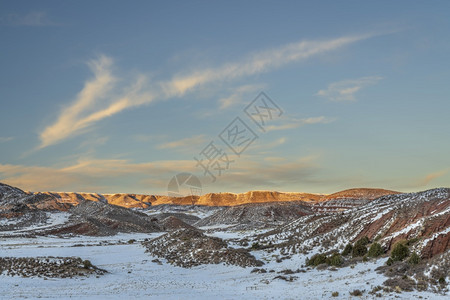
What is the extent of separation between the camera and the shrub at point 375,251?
1319 inches

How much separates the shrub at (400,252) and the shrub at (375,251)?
260cm

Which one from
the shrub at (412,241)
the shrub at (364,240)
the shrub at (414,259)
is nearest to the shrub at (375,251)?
the shrub at (412,241)

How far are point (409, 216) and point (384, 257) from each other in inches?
352

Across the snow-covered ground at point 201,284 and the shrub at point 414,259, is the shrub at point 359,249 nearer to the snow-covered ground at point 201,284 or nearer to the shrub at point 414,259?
the snow-covered ground at point 201,284

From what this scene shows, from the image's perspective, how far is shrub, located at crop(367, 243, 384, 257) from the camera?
110 ft

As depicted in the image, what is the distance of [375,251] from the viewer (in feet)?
110

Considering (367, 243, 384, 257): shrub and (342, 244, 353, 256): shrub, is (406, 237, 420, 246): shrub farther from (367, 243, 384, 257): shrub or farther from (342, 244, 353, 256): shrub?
(342, 244, 353, 256): shrub

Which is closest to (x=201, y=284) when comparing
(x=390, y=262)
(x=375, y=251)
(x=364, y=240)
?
(x=375, y=251)

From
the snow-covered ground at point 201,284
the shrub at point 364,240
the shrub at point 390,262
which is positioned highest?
the shrub at point 364,240

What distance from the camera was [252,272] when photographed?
121ft

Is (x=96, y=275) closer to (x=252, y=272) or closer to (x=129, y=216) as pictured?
(x=252, y=272)

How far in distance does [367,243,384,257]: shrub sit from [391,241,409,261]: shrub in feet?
8.53

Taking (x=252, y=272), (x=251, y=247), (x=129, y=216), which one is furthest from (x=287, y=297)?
(x=129, y=216)

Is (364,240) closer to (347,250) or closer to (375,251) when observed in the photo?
(347,250)
